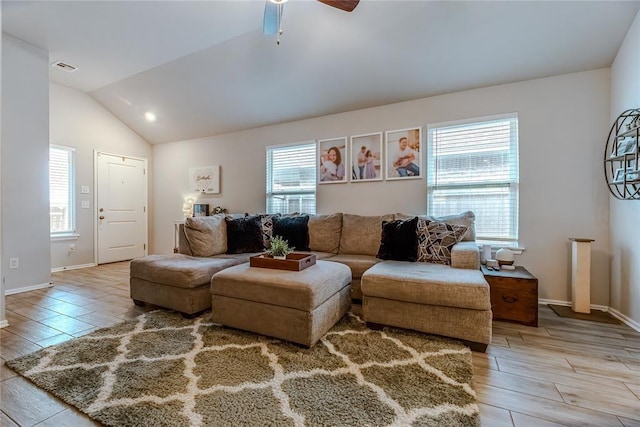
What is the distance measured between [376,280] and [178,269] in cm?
180

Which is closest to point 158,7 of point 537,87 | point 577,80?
point 537,87

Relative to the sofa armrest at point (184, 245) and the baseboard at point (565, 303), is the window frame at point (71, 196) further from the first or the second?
the baseboard at point (565, 303)

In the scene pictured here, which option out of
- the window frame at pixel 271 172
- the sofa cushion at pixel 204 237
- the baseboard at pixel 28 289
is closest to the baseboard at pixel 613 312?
the window frame at pixel 271 172

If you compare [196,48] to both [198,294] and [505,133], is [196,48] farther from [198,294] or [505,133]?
[505,133]

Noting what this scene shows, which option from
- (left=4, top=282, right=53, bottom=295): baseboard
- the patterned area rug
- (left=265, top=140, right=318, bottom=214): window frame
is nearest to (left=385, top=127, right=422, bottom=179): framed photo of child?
(left=265, top=140, right=318, bottom=214): window frame

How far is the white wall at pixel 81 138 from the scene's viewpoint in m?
4.52

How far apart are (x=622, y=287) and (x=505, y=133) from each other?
6.01 ft

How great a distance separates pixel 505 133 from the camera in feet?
10.6

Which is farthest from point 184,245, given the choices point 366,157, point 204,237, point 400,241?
point 366,157

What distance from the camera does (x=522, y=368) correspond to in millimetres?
1805

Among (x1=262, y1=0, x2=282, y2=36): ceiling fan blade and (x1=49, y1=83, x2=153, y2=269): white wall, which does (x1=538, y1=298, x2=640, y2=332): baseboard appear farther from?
(x1=49, y1=83, x2=153, y2=269): white wall

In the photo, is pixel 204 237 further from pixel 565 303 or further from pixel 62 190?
pixel 565 303

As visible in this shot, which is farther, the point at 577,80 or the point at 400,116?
the point at 400,116

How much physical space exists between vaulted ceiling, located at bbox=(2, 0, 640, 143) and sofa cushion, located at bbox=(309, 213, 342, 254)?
5.35ft
